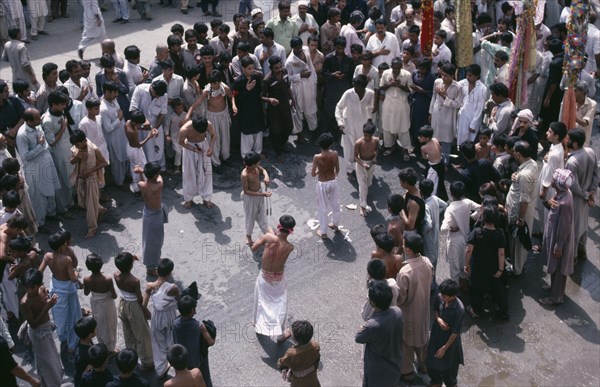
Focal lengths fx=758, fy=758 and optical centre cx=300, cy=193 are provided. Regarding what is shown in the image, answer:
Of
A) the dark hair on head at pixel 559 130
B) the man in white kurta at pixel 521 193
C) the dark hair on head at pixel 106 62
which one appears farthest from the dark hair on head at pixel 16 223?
the dark hair on head at pixel 559 130

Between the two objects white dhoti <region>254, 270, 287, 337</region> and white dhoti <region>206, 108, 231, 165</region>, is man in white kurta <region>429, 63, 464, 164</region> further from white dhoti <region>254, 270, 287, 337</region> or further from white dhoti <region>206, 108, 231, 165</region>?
white dhoti <region>254, 270, 287, 337</region>

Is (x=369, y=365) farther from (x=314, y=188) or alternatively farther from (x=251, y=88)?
(x=251, y=88)

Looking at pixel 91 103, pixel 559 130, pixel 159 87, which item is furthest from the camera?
pixel 159 87

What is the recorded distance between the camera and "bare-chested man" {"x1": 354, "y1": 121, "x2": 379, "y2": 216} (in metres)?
10.1

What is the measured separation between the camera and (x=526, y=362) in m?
7.95

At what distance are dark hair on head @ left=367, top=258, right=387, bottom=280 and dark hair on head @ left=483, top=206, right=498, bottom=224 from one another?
1.56 meters

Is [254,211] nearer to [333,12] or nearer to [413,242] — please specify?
[413,242]

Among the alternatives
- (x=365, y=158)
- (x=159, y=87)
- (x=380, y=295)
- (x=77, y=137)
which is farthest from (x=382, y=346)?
(x=159, y=87)

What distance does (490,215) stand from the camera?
8047 millimetres

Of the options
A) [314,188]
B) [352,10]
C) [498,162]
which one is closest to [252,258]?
[314,188]

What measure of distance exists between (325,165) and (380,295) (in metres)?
3.30

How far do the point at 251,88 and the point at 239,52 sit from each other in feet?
2.05

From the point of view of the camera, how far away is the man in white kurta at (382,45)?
1216cm

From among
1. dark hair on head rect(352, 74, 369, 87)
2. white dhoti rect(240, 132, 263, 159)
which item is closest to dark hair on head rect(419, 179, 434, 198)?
dark hair on head rect(352, 74, 369, 87)
